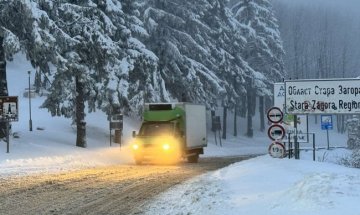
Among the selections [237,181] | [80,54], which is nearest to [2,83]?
[80,54]

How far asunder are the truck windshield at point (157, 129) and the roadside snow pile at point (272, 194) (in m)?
10.6

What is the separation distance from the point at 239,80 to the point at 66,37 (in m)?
34.2

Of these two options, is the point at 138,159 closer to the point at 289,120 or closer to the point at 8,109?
the point at 8,109

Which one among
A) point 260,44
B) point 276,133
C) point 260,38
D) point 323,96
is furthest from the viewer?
point 260,44

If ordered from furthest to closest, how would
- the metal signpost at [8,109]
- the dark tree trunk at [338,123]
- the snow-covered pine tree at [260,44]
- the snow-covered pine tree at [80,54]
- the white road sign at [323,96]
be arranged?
1. the dark tree trunk at [338,123]
2. the snow-covered pine tree at [260,44]
3. the snow-covered pine tree at [80,54]
4. the metal signpost at [8,109]
5. the white road sign at [323,96]

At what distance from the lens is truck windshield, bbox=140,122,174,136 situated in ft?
90.7

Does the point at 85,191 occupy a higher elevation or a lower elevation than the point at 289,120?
lower

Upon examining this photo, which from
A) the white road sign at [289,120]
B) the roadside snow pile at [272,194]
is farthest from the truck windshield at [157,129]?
the roadside snow pile at [272,194]

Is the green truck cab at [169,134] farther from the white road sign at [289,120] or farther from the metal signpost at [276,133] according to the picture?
the metal signpost at [276,133]

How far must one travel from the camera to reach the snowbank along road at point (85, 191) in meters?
12.5

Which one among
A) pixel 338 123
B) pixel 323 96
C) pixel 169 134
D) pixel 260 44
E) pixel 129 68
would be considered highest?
pixel 260 44

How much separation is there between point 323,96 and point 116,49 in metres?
14.3

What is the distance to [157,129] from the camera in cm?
2789

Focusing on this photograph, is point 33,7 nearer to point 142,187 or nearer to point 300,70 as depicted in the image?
point 142,187
